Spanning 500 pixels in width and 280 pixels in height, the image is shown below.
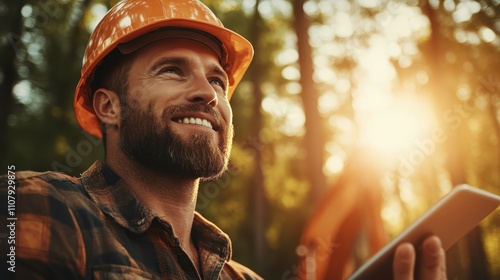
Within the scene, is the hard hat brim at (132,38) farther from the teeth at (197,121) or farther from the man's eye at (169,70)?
the teeth at (197,121)

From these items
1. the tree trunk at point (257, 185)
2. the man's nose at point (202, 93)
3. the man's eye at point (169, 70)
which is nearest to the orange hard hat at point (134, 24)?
the man's eye at point (169, 70)

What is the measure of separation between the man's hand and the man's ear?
152 cm

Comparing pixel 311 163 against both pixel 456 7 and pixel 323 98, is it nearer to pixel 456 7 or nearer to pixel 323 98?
pixel 456 7

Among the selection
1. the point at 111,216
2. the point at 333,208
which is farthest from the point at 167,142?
the point at 333,208

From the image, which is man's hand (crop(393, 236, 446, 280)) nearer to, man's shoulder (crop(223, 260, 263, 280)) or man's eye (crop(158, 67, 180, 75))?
man's shoulder (crop(223, 260, 263, 280))

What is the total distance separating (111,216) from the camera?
202cm

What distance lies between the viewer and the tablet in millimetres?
2010

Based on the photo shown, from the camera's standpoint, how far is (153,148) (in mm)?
2422

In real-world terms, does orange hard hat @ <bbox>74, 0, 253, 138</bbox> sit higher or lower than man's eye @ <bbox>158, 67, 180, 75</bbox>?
higher

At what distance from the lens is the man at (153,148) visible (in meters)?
1.95

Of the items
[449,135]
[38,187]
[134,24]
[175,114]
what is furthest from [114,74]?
[449,135]

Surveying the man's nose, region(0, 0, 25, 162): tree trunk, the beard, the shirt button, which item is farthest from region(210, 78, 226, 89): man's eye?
region(0, 0, 25, 162): tree trunk

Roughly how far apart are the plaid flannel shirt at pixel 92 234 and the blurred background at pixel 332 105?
3.45 m

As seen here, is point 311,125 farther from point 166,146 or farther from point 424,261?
point 424,261
